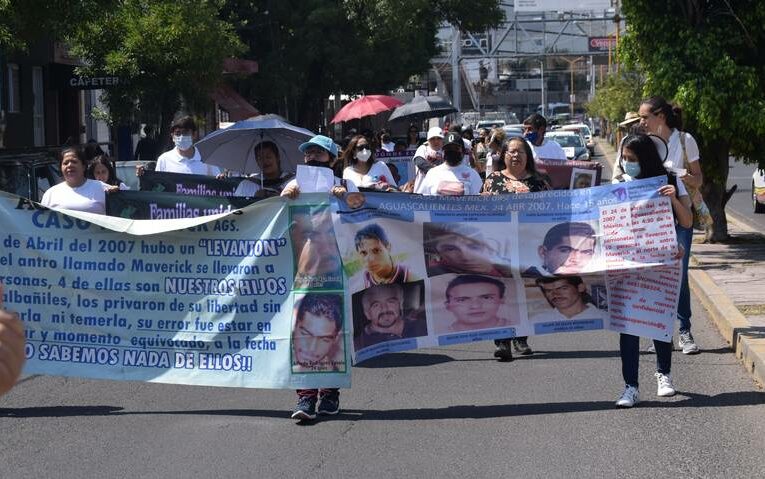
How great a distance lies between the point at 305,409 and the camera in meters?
7.73

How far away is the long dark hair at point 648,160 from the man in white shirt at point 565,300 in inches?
32.9

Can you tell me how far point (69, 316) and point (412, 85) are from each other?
2374 inches

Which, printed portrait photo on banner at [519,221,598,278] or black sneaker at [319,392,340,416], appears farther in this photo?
printed portrait photo on banner at [519,221,598,278]

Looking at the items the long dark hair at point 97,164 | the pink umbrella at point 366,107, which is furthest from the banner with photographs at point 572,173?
the pink umbrella at point 366,107

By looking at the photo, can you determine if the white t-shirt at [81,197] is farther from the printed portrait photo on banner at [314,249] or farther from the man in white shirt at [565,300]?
the man in white shirt at [565,300]

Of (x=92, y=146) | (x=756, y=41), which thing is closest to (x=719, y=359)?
(x=92, y=146)

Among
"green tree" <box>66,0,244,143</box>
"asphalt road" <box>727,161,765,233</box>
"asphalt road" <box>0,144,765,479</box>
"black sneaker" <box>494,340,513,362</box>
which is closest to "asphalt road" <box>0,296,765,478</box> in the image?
"asphalt road" <box>0,144,765,479</box>

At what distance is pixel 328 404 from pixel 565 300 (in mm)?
1704

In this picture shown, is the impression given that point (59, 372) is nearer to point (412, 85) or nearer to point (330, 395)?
point (330, 395)

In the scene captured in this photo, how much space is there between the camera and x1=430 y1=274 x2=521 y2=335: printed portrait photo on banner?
820 centimetres

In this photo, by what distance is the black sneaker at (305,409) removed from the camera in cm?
771

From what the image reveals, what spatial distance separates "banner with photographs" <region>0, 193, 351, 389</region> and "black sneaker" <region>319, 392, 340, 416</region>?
31 cm

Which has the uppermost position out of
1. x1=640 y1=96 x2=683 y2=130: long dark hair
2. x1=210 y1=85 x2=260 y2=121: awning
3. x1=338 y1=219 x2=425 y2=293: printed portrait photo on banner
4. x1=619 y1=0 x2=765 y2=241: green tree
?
x1=210 y1=85 x2=260 y2=121: awning

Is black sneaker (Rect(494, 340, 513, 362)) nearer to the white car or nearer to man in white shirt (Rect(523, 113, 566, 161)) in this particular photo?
man in white shirt (Rect(523, 113, 566, 161))
